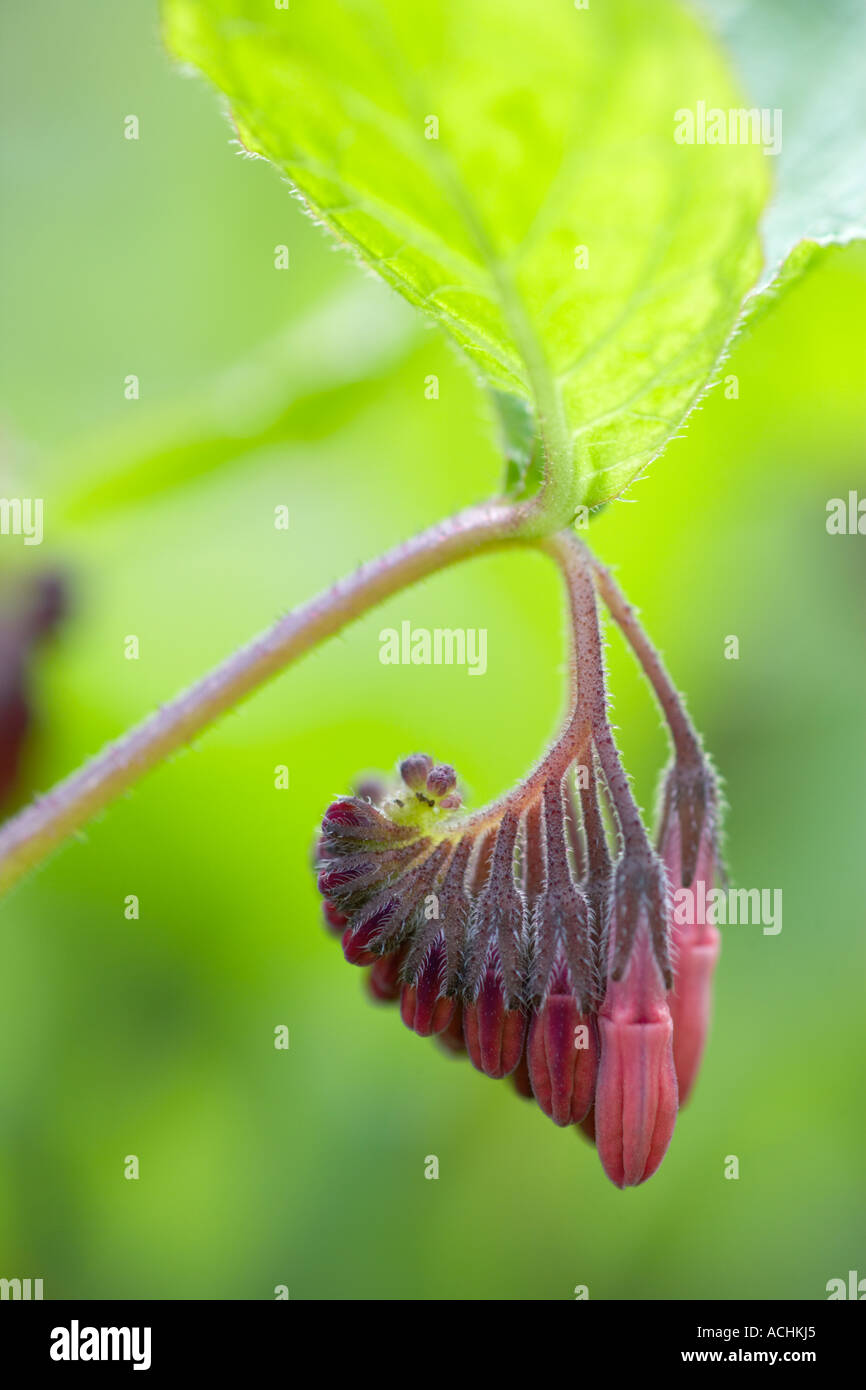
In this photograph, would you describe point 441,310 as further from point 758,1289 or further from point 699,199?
point 758,1289

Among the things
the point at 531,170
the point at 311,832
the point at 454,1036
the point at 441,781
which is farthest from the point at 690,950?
the point at 311,832

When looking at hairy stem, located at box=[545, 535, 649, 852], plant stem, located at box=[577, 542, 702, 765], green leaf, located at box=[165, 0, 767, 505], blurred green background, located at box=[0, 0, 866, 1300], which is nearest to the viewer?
green leaf, located at box=[165, 0, 767, 505]

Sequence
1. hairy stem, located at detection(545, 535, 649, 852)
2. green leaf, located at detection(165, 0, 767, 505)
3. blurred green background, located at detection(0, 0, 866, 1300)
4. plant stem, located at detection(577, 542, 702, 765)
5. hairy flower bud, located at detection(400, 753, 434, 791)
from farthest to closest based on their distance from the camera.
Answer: blurred green background, located at detection(0, 0, 866, 1300)
plant stem, located at detection(577, 542, 702, 765)
hairy flower bud, located at detection(400, 753, 434, 791)
hairy stem, located at detection(545, 535, 649, 852)
green leaf, located at detection(165, 0, 767, 505)

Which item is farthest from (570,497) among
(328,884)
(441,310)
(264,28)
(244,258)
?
(244,258)

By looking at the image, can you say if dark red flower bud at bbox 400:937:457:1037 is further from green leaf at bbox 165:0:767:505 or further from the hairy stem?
green leaf at bbox 165:0:767:505

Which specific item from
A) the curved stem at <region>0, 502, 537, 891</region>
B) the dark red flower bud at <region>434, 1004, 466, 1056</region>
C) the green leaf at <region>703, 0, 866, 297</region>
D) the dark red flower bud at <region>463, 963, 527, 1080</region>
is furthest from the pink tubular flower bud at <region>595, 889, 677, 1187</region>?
the green leaf at <region>703, 0, 866, 297</region>

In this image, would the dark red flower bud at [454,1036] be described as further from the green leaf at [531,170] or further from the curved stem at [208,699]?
the green leaf at [531,170]

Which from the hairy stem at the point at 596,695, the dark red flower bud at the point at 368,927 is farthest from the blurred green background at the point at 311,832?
the hairy stem at the point at 596,695

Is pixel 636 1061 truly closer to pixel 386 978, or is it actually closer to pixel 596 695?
pixel 386 978

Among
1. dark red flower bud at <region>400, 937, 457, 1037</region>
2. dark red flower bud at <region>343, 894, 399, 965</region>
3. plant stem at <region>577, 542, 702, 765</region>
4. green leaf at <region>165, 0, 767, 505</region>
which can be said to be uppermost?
green leaf at <region>165, 0, 767, 505</region>
